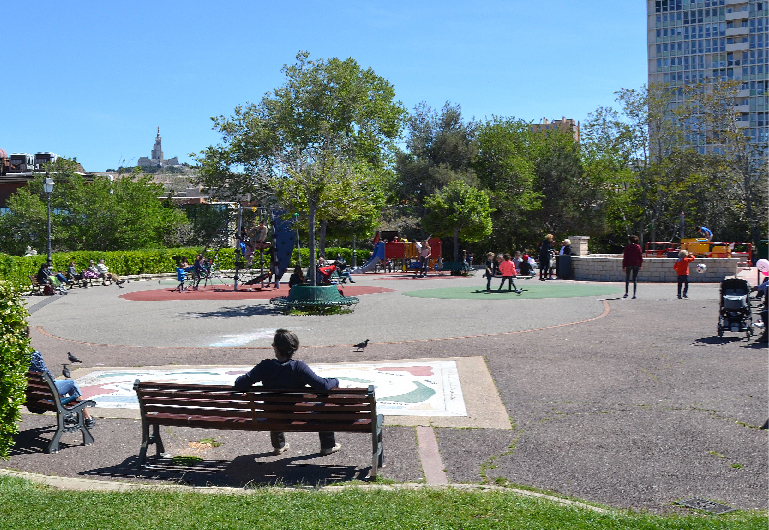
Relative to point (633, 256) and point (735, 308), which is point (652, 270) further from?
point (735, 308)

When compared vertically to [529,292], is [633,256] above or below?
above

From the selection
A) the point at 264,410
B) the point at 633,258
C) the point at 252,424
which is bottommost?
the point at 252,424

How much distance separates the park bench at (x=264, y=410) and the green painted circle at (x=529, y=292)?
55.4 feet

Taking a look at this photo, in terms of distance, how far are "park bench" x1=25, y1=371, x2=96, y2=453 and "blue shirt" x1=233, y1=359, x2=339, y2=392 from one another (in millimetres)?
1713

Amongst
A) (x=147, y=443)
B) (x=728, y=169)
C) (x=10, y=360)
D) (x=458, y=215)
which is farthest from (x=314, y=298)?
(x=728, y=169)

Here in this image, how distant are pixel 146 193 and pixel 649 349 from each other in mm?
40953

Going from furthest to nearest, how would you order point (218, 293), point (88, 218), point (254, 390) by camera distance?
point (88, 218), point (218, 293), point (254, 390)

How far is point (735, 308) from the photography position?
1302cm

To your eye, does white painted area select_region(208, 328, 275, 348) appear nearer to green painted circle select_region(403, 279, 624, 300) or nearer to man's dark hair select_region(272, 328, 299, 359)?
man's dark hair select_region(272, 328, 299, 359)

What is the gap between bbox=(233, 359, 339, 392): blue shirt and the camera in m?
6.38

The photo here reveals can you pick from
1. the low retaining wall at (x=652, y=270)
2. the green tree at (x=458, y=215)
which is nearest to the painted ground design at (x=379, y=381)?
the low retaining wall at (x=652, y=270)

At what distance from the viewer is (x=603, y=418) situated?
7734 mm

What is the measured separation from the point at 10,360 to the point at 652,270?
88.5 feet

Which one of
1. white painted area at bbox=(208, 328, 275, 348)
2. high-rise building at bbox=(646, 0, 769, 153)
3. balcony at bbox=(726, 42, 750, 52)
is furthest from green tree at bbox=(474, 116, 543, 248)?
balcony at bbox=(726, 42, 750, 52)
